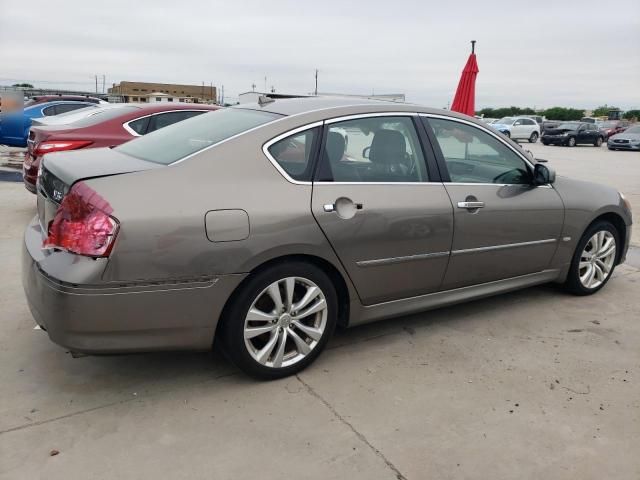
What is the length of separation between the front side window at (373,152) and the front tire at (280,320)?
0.60 metres

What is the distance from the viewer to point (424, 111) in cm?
363

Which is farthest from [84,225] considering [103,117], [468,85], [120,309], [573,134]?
[573,134]

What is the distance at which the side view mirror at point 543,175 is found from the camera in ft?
13.0

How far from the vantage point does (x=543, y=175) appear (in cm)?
398

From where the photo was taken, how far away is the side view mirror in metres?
3.97

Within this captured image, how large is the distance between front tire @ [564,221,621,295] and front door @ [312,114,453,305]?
60.6 inches

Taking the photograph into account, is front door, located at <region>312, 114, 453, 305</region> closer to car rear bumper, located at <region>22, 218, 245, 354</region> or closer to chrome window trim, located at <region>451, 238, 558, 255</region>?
chrome window trim, located at <region>451, 238, 558, 255</region>

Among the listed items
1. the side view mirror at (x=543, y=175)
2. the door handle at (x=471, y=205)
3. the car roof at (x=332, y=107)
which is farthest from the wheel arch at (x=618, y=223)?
the car roof at (x=332, y=107)

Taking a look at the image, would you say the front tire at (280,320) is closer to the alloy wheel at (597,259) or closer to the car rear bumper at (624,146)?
the alloy wheel at (597,259)

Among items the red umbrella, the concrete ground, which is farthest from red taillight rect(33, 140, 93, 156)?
the red umbrella

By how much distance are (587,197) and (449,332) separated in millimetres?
1653

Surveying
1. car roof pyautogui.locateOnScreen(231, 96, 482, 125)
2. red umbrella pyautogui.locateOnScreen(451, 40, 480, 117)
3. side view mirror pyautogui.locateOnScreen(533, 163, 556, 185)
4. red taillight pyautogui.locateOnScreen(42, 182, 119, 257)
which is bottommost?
red taillight pyautogui.locateOnScreen(42, 182, 119, 257)

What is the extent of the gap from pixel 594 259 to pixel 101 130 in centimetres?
503

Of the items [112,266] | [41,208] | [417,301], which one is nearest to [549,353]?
[417,301]
